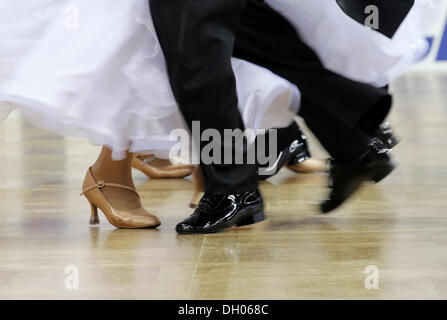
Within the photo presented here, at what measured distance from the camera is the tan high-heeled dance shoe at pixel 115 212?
2.12 metres

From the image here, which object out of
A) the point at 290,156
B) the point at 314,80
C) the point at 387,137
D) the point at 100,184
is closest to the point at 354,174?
the point at 314,80

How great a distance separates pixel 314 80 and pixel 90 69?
0.55 meters

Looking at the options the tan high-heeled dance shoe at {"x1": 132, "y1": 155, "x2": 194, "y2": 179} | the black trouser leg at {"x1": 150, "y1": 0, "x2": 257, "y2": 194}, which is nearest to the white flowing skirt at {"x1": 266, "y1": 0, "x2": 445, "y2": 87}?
the black trouser leg at {"x1": 150, "y1": 0, "x2": 257, "y2": 194}

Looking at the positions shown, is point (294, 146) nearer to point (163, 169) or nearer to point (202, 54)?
point (163, 169)

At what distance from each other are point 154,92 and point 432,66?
611cm

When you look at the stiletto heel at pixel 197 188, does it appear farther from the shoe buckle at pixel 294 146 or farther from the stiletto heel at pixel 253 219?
the shoe buckle at pixel 294 146

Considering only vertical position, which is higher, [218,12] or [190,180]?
[218,12]

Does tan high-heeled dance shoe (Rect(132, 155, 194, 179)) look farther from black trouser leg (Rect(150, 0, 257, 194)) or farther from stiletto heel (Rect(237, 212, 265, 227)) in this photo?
black trouser leg (Rect(150, 0, 257, 194))

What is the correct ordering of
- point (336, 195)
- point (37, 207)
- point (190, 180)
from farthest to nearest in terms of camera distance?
point (190, 180)
point (37, 207)
point (336, 195)

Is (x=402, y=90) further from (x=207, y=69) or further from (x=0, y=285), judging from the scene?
(x=0, y=285)

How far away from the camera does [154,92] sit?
6.49 feet

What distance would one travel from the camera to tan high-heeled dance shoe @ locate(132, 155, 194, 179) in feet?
9.37

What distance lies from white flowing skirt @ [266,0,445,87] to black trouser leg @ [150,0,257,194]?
19cm
